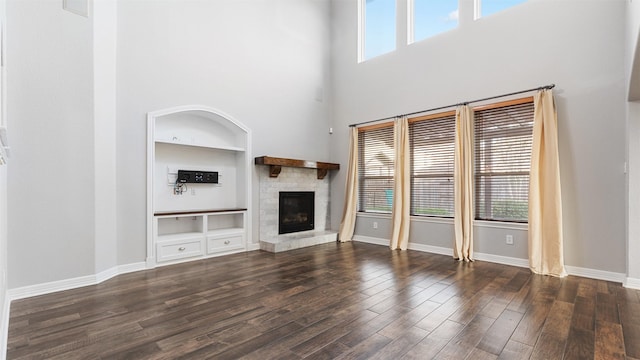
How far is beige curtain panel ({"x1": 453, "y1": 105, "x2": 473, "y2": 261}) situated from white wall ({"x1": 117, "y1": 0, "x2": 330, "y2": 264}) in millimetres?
2882

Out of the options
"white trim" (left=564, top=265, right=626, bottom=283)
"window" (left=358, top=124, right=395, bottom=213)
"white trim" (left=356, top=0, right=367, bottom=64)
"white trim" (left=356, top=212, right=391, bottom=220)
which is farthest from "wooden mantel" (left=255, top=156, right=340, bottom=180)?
"white trim" (left=564, top=265, right=626, bottom=283)

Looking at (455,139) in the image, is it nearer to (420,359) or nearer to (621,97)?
(621,97)

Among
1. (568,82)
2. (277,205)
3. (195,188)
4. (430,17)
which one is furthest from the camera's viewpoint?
(277,205)

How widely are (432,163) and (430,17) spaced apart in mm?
2617

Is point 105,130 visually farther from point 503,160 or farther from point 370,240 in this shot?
point 503,160

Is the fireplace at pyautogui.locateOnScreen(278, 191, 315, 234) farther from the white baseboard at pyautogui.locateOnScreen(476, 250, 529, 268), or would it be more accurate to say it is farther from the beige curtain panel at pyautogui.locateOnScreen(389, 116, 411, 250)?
the white baseboard at pyautogui.locateOnScreen(476, 250, 529, 268)

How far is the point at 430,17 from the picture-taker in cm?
546

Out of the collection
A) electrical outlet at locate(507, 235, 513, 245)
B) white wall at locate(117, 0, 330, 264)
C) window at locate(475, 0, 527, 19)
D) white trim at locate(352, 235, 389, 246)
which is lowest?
white trim at locate(352, 235, 389, 246)

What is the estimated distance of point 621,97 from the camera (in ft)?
11.8

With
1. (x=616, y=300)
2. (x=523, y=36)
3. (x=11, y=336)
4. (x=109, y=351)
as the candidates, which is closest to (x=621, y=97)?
(x=523, y=36)

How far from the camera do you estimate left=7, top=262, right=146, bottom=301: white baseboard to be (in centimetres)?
309

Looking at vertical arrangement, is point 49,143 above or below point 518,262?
above

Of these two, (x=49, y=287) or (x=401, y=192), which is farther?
(x=401, y=192)

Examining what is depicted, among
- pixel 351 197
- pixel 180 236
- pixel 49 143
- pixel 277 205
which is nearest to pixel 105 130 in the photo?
pixel 49 143
